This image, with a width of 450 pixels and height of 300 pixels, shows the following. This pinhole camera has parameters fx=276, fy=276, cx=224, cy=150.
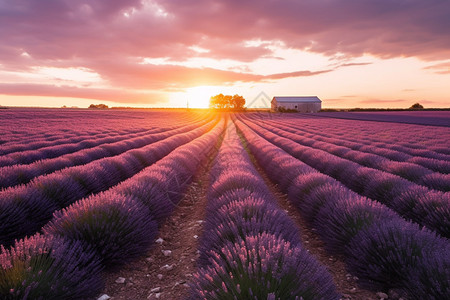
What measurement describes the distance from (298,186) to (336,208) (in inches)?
63.2

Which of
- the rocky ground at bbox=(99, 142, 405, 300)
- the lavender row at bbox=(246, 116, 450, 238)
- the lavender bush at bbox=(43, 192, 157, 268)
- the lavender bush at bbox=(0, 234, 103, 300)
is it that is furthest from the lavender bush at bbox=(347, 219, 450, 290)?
the lavender bush at bbox=(0, 234, 103, 300)

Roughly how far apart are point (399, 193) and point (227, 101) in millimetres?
110503

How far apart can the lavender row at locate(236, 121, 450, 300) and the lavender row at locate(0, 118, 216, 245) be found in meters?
3.88

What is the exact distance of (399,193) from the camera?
14.6 feet

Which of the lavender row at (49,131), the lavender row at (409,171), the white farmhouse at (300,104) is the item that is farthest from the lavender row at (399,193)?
the white farmhouse at (300,104)

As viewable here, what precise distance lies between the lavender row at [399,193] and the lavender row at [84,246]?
11.7ft

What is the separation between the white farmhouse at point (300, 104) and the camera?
80562 millimetres

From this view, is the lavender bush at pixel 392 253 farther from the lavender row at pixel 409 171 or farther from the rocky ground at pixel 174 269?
the lavender row at pixel 409 171

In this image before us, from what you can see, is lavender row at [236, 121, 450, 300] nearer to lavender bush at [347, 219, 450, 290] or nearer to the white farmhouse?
lavender bush at [347, 219, 450, 290]

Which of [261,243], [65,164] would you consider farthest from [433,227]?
[65,164]

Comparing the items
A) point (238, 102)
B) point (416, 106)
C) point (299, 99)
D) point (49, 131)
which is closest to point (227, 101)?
point (238, 102)

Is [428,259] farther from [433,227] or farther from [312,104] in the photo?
[312,104]

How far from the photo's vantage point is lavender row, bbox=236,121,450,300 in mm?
2045

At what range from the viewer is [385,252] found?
100.0 inches
